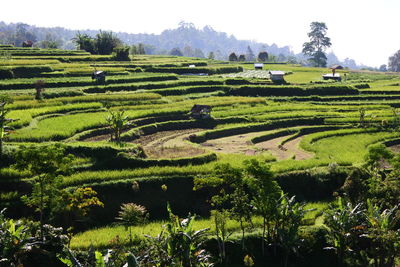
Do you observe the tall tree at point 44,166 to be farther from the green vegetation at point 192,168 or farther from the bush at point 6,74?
the bush at point 6,74

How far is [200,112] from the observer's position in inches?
1368

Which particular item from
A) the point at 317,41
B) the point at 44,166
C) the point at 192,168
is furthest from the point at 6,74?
the point at 317,41

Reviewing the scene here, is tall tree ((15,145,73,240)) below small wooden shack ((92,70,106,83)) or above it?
below

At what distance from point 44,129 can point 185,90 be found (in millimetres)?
21657

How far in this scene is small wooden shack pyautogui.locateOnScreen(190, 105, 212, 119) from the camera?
3473 centimetres

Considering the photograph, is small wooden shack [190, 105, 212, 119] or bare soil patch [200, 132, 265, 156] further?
small wooden shack [190, 105, 212, 119]

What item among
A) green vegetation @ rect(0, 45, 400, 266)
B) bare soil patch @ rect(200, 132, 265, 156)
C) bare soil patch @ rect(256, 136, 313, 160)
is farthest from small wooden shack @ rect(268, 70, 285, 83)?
bare soil patch @ rect(200, 132, 265, 156)

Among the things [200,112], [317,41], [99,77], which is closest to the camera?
[200,112]

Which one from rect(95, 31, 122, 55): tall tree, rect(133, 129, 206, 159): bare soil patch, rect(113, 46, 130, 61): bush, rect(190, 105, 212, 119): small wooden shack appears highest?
rect(95, 31, 122, 55): tall tree

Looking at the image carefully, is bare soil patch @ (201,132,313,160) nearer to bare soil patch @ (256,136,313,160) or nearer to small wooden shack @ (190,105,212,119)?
bare soil patch @ (256,136,313,160)

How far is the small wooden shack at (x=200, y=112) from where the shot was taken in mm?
34728

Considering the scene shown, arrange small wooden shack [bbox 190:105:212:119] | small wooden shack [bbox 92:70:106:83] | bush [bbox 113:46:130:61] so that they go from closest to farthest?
1. small wooden shack [bbox 190:105:212:119]
2. small wooden shack [bbox 92:70:106:83]
3. bush [bbox 113:46:130:61]

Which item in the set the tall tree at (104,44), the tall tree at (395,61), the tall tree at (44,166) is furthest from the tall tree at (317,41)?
the tall tree at (44,166)

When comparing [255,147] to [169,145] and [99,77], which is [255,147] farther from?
[99,77]
